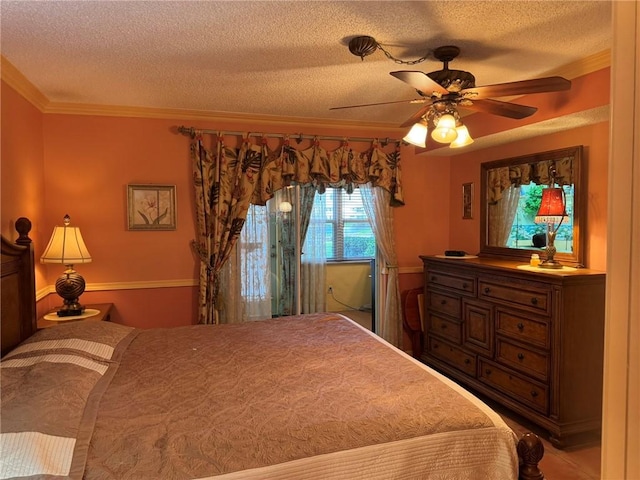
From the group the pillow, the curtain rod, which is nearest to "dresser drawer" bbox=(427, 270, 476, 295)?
the curtain rod

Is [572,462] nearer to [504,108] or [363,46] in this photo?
[504,108]

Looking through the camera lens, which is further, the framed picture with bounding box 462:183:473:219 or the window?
the window

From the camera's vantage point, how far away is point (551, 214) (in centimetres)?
295

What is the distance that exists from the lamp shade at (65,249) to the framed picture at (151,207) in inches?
21.0

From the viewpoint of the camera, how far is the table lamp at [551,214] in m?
2.93

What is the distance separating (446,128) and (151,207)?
2.58 metres

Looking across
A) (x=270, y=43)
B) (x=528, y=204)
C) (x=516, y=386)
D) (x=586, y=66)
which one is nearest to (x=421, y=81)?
(x=270, y=43)

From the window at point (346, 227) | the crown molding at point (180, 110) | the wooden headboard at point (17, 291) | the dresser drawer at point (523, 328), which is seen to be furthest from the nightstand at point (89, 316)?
the dresser drawer at point (523, 328)

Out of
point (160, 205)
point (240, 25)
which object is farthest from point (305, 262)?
point (240, 25)

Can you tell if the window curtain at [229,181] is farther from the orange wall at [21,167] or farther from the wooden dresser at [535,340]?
the wooden dresser at [535,340]

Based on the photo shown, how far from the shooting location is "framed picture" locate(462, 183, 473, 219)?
13.4 feet

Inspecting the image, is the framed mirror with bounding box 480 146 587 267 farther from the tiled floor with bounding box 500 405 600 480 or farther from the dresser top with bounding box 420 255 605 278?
the tiled floor with bounding box 500 405 600 480

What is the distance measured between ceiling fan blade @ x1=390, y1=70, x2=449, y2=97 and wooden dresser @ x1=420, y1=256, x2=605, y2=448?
145 cm

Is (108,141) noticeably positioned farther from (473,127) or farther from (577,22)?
(577,22)
